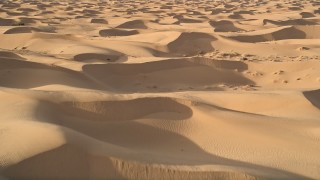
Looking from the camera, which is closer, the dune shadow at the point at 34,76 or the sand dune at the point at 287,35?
the dune shadow at the point at 34,76

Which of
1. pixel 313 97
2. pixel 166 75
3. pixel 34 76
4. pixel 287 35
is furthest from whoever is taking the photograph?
pixel 287 35

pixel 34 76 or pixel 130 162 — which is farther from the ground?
pixel 130 162

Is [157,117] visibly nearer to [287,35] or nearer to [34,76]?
[34,76]

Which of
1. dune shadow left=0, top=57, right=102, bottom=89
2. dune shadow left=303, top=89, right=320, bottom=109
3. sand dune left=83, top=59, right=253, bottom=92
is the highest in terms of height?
dune shadow left=0, top=57, right=102, bottom=89

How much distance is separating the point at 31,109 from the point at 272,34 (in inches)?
231

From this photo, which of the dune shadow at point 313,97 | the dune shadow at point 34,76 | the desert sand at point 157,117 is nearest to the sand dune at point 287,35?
the desert sand at point 157,117

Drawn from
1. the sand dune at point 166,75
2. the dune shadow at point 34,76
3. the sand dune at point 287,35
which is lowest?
the sand dune at point 287,35

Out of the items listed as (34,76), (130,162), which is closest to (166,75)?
(34,76)

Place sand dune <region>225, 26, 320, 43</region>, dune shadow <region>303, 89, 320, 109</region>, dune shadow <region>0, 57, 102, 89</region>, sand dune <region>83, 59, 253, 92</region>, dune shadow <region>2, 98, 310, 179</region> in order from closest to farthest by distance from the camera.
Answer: dune shadow <region>2, 98, 310, 179</region> < dune shadow <region>303, 89, 320, 109</region> < dune shadow <region>0, 57, 102, 89</region> < sand dune <region>83, 59, 253, 92</region> < sand dune <region>225, 26, 320, 43</region>

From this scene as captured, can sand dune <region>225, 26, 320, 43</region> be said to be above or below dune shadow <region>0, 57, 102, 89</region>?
below

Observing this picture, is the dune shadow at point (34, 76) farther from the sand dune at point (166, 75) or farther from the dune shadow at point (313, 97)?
the dune shadow at point (313, 97)

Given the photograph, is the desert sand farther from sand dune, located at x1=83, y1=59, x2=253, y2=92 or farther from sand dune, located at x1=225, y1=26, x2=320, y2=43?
sand dune, located at x1=225, y1=26, x2=320, y2=43

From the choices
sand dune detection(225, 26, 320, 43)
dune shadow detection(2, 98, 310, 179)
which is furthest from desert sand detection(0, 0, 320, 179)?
sand dune detection(225, 26, 320, 43)

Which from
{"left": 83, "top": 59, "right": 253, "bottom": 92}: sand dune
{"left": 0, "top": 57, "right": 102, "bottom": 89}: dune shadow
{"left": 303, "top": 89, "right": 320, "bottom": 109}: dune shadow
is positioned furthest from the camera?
{"left": 83, "top": 59, "right": 253, "bottom": 92}: sand dune
